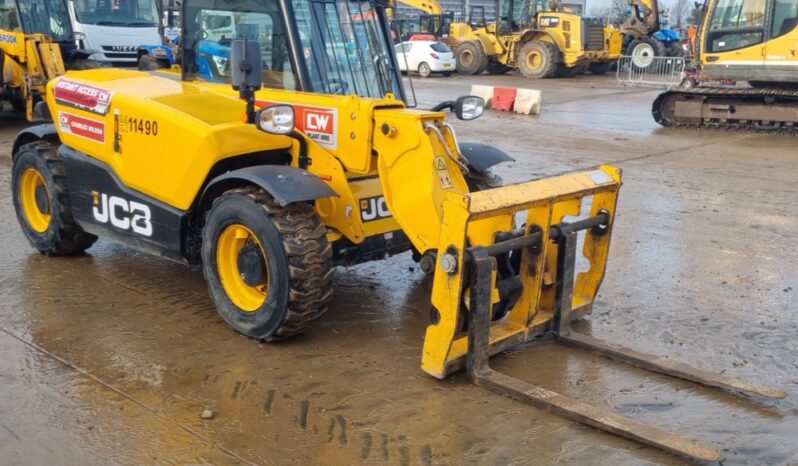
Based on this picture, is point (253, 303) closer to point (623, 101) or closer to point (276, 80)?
point (276, 80)

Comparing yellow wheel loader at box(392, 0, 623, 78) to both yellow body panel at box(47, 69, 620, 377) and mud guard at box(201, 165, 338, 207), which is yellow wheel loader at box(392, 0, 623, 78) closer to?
yellow body panel at box(47, 69, 620, 377)

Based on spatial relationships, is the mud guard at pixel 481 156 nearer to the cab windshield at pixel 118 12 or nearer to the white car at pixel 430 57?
the cab windshield at pixel 118 12

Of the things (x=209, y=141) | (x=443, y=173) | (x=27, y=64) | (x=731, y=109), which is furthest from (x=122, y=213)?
(x=731, y=109)

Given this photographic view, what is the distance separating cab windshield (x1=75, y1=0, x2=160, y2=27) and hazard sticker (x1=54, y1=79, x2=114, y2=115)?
37.1 ft

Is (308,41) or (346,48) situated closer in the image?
(308,41)

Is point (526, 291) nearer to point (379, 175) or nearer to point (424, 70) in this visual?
point (379, 175)

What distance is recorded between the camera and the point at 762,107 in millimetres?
15562

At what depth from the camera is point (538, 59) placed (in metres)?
29.1

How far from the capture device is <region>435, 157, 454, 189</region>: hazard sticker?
15.8ft

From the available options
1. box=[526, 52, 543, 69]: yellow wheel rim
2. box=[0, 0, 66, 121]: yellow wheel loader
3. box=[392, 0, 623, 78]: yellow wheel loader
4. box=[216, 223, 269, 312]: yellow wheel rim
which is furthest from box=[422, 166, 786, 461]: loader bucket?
box=[526, 52, 543, 69]: yellow wheel rim

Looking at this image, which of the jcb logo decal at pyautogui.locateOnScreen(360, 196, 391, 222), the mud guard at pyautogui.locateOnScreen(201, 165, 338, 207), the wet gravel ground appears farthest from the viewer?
the jcb logo decal at pyautogui.locateOnScreen(360, 196, 391, 222)

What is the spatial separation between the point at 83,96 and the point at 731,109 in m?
13.4

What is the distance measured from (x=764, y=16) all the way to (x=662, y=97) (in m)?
2.38

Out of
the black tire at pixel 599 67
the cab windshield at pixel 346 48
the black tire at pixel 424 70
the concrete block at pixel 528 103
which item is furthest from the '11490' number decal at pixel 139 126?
the black tire at pixel 599 67
